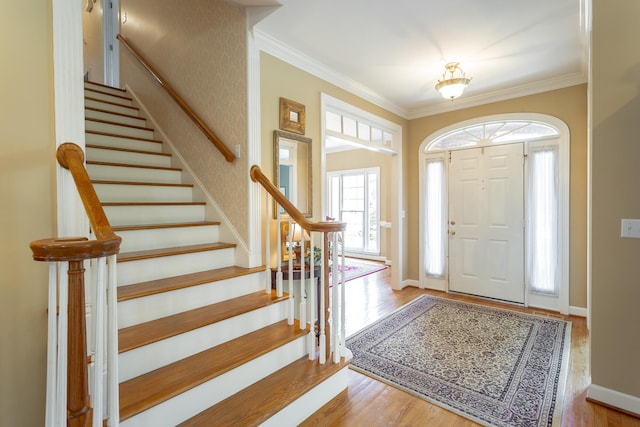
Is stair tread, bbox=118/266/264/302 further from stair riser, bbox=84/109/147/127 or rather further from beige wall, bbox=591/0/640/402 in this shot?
beige wall, bbox=591/0/640/402

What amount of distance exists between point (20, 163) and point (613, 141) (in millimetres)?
3264

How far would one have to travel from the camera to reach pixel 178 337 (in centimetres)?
173

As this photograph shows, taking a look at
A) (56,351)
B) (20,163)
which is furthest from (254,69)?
(56,351)

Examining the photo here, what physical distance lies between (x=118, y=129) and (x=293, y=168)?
1.91 metres

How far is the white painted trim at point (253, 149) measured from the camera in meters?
2.53

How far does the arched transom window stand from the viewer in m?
3.87

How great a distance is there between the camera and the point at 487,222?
422cm

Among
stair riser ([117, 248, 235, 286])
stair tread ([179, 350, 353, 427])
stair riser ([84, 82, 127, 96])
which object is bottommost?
stair tread ([179, 350, 353, 427])

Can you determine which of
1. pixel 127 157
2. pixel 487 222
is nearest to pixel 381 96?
pixel 487 222

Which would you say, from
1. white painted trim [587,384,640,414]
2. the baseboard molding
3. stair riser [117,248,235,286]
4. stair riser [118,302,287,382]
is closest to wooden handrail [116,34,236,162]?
stair riser [117,248,235,286]

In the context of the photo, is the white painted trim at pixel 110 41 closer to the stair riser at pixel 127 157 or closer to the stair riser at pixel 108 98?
the stair riser at pixel 108 98

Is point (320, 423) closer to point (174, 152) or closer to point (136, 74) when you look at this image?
point (174, 152)

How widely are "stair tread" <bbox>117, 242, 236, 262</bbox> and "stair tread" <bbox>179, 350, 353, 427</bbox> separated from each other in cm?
102

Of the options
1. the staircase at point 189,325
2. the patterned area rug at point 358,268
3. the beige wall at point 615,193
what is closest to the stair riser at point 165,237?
the staircase at point 189,325
